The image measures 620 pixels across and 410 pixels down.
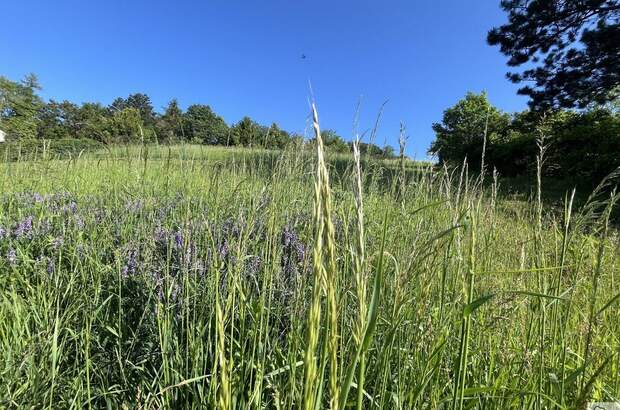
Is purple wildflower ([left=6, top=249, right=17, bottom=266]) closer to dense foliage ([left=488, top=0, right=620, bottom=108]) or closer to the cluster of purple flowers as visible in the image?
the cluster of purple flowers

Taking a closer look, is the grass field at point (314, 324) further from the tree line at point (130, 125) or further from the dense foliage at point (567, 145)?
the dense foliage at point (567, 145)

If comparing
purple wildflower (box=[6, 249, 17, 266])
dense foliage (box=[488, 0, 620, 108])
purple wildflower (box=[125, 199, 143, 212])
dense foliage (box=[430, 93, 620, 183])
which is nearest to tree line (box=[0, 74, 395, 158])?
purple wildflower (box=[125, 199, 143, 212])

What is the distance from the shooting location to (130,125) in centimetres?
245

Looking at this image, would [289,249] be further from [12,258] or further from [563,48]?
[563,48]

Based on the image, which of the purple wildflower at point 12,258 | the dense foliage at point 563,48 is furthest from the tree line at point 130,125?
the dense foliage at point 563,48

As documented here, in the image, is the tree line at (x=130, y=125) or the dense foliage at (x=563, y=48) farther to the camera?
the dense foliage at (x=563, y=48)

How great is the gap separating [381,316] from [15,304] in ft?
4.78

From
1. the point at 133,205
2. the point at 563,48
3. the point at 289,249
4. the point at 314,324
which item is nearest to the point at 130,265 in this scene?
the point at 133,205

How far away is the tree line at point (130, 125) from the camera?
2.21 m

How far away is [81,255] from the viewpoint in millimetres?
1743

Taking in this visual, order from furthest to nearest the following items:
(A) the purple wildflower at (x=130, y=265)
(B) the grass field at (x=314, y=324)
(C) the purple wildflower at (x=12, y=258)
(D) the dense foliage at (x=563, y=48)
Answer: (D) the dense foliage at (x=563, y=48) < (C) the purple wildflower at (x=12, y=258) < (A) the purple wildflower at (x=130, y=265) < (B) the grass field at (x=314, y=324)

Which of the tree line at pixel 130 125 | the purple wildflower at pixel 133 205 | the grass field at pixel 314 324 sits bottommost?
the grass field at pixel 314 324

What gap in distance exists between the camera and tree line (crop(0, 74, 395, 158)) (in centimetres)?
221

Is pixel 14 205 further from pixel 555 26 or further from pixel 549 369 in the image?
pixel 555 26
